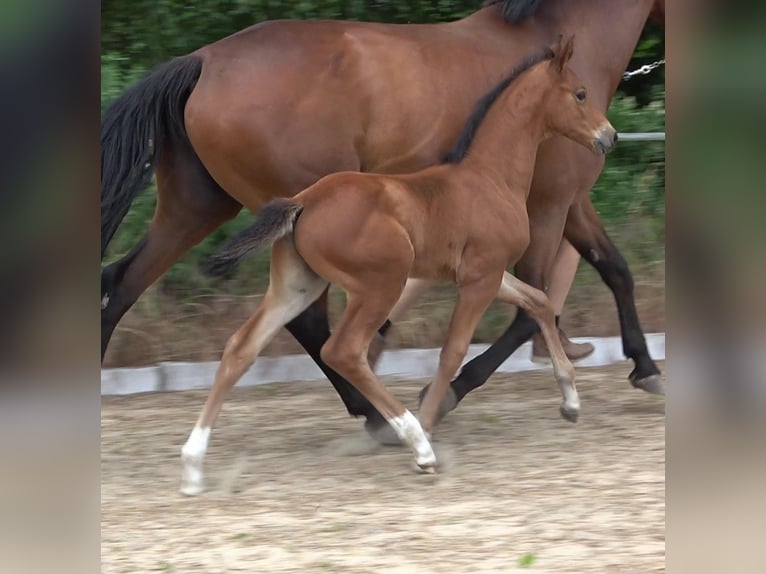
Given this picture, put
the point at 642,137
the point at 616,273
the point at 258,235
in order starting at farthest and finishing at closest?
the point at 642,137, the point at 616,273, the point at 258,235

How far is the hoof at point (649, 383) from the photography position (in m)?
5.83

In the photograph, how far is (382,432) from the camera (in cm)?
506

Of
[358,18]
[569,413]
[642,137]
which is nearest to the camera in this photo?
[569,413]

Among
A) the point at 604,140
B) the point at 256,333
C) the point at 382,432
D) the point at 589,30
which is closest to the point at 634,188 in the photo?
the point at 589,30

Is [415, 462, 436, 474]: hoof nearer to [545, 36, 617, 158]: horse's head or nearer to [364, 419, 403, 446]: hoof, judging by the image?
[364, 419, 403, 446]: hoof

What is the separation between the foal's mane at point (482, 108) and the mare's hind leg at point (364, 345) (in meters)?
0.70

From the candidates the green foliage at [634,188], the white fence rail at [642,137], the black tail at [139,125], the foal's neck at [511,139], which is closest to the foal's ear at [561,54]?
the foal's neck at [511,139]

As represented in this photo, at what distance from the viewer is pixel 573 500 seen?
4180 mm

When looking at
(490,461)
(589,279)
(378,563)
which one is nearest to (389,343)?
(589,279)

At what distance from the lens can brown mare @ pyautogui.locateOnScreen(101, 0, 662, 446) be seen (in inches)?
189

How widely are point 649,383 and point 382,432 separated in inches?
60.2

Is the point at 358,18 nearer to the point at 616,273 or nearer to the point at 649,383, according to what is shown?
the point at 616,273

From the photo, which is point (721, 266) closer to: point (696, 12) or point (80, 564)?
point (696, 12)

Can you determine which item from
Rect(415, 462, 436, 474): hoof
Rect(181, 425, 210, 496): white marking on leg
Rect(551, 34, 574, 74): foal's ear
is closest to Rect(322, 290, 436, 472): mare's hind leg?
Rect(415, 462, 436, 474): hoof
